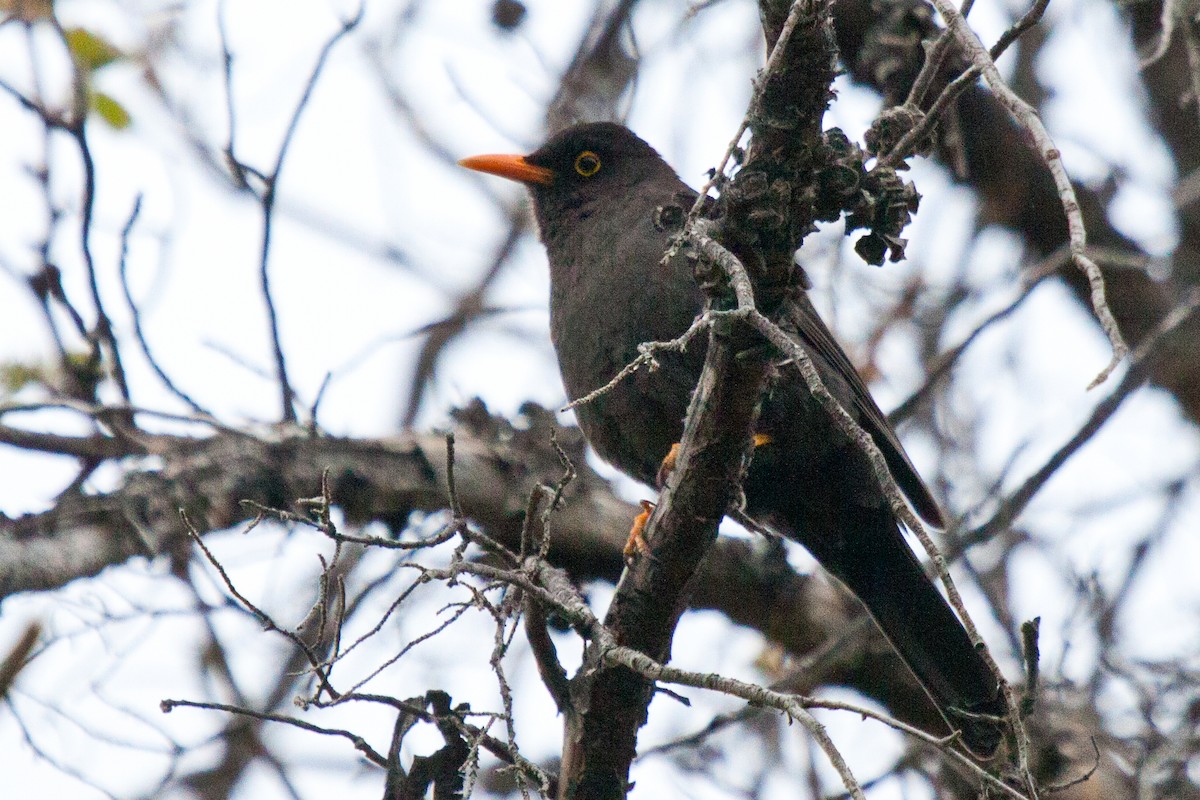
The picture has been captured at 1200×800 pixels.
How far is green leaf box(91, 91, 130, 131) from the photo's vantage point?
5.96 metres

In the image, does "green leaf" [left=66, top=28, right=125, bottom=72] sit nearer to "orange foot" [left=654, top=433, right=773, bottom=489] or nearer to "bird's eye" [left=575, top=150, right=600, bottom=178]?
"bird's eye" [left=575, top=150, right=600, bottom=178]

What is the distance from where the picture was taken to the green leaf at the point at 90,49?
19.2 feet

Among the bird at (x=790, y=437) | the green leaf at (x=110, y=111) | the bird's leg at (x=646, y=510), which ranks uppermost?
the green leaf at (x=110, y=111)

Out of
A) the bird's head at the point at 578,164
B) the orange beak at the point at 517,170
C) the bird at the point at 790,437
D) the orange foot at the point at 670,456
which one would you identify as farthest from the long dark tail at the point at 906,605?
the orange beak at the point at 517,170

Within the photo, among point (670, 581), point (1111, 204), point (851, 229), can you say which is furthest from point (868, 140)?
point (1111, 204)

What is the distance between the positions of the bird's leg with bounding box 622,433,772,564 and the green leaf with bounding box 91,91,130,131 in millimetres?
2987

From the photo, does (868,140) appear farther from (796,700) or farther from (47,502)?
(47,502)

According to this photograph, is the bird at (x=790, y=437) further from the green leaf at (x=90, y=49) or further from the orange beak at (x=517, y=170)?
the green leaf at (x=90, y=49)

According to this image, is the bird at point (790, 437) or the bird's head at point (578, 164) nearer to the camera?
the bird at point (790, 437)

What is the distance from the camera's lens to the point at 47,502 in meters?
5.02

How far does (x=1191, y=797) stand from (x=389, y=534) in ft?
12.4

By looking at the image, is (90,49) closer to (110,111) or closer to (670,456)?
(110,111)

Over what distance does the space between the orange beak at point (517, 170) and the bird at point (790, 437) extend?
2.84 feet

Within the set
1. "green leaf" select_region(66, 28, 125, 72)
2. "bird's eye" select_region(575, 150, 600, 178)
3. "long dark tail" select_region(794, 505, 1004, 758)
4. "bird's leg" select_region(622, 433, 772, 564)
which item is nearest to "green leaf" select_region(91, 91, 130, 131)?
"green leaf" select_region(66, 28, 125, 72)
